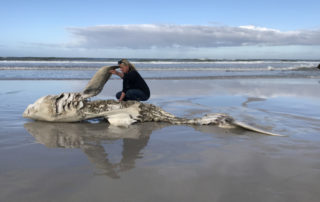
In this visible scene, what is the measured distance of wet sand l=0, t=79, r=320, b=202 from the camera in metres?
2.68

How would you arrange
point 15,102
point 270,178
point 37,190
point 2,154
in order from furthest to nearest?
point 15,102 < point 2,154 < point 270,178 < point 37,190

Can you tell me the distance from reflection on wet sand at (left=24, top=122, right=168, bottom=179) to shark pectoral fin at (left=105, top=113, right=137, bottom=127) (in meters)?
0.12

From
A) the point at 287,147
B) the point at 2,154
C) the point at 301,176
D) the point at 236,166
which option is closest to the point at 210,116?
the point at 287,147

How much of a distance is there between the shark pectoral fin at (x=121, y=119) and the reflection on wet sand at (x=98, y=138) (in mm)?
124

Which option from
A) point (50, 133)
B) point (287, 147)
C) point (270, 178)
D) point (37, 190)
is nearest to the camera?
point (37, 190)

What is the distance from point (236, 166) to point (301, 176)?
693 millimetres

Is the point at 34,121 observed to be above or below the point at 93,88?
below

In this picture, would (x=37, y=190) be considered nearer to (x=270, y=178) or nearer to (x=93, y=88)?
(x=270, y=178)

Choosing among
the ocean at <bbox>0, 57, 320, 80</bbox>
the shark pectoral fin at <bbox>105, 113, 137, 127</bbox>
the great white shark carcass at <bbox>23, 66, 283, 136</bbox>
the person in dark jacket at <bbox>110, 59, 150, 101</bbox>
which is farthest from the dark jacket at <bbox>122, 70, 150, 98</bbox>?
the ocean at <bbox>0, 57, 320, 80</bbox>

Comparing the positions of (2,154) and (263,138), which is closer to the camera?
(2,154)

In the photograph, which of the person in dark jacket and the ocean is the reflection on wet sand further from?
the ocean

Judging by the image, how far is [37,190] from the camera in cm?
269

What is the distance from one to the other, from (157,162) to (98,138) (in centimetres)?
147

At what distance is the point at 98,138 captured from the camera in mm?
4602
